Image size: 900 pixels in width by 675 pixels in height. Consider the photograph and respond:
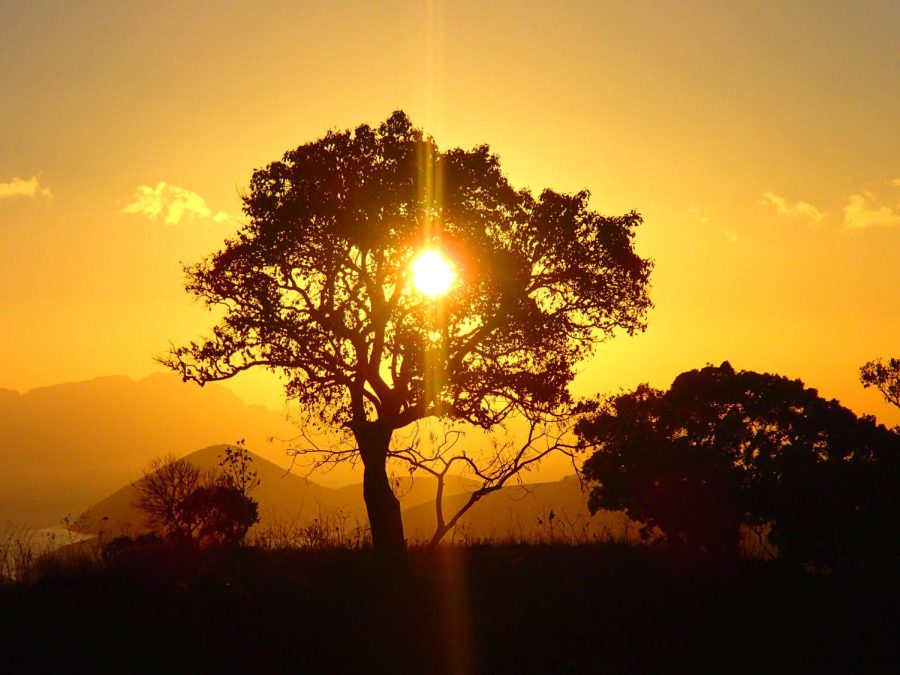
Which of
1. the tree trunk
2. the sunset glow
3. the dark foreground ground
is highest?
the sunset glow

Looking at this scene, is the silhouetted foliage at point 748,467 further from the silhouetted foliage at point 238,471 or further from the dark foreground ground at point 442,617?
the silhouetted foliage at point 238,471

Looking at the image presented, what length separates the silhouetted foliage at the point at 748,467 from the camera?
19.7 m

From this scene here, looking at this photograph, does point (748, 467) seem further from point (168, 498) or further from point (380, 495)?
point (168, 498)

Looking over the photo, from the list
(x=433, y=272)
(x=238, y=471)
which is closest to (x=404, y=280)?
(x=433, y=272)

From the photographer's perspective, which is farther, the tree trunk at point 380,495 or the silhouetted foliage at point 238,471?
the silhouetted foliage at point 238,471

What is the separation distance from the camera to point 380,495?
2148 cm

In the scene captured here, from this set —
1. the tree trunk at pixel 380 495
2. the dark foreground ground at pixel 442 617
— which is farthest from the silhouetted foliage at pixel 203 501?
the dark foreground ground at pixel 442 617

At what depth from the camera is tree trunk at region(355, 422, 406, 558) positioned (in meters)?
21.0

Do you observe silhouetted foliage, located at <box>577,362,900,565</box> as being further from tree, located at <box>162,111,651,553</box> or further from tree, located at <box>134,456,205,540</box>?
tree, located at <box>134,456,205,540</box>

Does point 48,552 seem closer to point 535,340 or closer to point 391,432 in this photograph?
point 391,432

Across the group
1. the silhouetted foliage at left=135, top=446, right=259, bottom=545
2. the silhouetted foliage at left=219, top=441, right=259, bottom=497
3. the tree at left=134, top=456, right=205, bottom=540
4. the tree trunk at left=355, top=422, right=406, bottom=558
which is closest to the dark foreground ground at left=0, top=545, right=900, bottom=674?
the tree trunk at left=355, top=422, right=406, bottom=558

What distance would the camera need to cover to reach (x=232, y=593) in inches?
A: 659

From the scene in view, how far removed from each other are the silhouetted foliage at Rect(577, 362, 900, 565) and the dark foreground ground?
117 cm

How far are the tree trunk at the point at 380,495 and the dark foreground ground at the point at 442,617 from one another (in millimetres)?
1140
